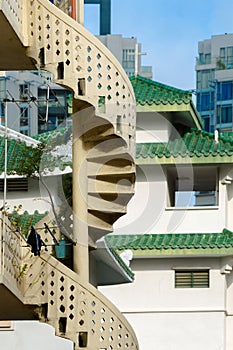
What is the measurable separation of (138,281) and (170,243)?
1.18 metres

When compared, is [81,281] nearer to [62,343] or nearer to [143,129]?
[62,343]

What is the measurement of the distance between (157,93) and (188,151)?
51.7 inches

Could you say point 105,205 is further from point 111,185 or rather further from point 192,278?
point 192,278

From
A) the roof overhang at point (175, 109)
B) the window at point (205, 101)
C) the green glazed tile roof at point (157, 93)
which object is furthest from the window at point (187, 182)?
the window at point (205, 101)

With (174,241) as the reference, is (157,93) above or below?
above

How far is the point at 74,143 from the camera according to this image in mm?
20891

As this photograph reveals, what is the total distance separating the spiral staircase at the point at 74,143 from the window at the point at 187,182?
14.3m

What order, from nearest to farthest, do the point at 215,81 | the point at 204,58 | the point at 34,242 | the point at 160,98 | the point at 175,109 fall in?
the point at 34,242 < the point at 175,109 < the point at 160,98 < the point at 215,81 < the point at 204,58

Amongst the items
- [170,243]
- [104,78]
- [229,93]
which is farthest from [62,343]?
[229,93]

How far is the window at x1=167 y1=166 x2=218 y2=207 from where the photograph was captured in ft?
118

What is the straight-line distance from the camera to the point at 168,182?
1421 inches

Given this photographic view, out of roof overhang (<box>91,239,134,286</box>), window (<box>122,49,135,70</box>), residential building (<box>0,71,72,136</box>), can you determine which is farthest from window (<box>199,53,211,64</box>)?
roof overhang (<box>91,239,134,286</box>)

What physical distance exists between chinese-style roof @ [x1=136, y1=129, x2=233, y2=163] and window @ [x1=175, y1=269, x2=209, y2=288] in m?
2.25

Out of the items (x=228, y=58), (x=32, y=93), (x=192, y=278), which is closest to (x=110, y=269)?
(x=192, y=278)
